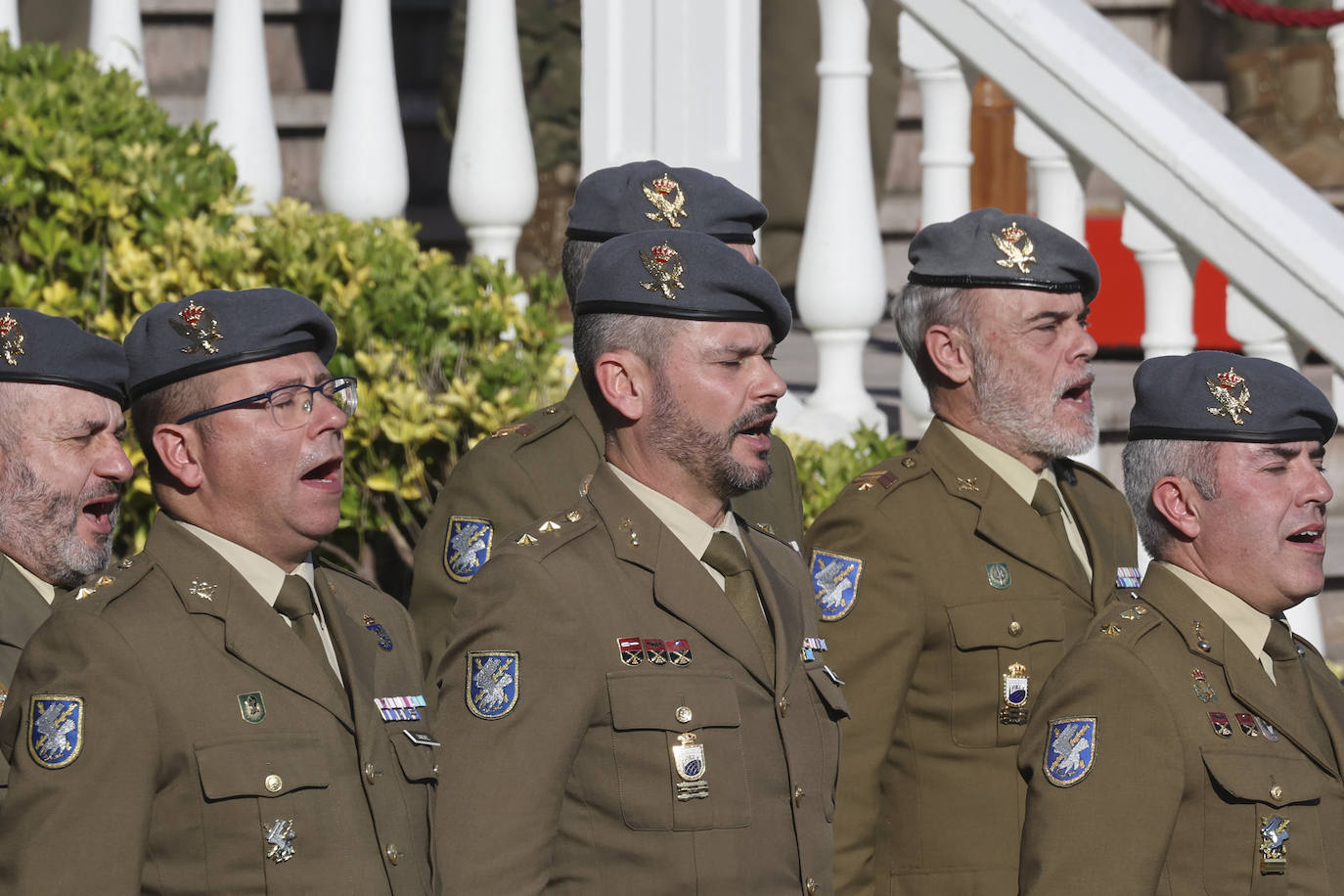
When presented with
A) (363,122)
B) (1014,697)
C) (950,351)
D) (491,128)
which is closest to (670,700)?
(1014,697)

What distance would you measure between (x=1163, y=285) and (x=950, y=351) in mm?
1170

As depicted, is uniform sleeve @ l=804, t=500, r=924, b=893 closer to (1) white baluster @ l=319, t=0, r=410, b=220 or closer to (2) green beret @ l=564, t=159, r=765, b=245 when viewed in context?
(2) green beret @ l=564, t=159, r=765, b=245

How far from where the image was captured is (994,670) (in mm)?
4078

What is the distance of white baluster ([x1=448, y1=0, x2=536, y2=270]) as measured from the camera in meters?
5.89

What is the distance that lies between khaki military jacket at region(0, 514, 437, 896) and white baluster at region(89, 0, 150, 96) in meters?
3.58

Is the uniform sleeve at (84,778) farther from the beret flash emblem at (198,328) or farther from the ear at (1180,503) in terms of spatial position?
the ear at (1180,503)

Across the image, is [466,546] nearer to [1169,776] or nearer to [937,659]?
Answer: [937,659]

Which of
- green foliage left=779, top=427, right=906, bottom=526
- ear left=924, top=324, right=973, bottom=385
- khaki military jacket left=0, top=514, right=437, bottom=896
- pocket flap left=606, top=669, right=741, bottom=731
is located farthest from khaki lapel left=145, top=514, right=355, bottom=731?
green foliage left=779, top=427, right=906, bottom=526

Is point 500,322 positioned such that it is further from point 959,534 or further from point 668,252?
point 668,252

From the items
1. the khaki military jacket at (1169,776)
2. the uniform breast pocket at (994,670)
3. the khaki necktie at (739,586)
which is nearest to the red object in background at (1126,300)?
the uniform breast pocket at (994,670)

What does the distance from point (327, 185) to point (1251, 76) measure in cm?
444

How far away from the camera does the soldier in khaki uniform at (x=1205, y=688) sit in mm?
3326

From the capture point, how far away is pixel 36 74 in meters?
6.15

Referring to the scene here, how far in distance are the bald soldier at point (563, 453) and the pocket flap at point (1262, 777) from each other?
4.21 feet
